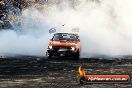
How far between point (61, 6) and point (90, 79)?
53808mm

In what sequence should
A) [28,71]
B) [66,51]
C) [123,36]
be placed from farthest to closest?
[123,36], [66,51], [28,71]

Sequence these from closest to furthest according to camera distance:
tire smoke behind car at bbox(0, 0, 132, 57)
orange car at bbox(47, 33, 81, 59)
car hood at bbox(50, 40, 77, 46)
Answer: orange car at bbox(47, 33, 81, 59), car hood at bbox(50, 40, 77, 46), tire smoke behind car at bbox(0, 0, 132, 57)

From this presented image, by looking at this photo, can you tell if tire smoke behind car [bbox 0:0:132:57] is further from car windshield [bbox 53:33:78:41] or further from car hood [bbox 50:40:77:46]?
car hood [bbox 50:40:77:46]

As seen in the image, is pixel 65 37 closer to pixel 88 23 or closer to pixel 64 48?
pixel 64 48

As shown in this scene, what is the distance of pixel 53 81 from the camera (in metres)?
15.4

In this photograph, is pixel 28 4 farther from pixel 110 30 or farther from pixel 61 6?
pixel 110 30

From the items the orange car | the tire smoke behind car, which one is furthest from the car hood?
the tire smoke behind car

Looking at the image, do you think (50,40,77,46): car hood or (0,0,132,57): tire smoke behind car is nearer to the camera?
(50,40,77,46): car hood

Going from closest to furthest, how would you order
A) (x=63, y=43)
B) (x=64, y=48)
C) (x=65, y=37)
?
(x=64, y=48) → (x=63, y=43) → (x=65, y=37)

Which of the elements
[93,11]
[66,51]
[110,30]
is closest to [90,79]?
[66,51]

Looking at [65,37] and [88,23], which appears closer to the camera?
[65,37]

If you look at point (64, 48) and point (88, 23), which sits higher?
point (88, 23)

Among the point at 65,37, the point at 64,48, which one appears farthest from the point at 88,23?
the point at 64,48

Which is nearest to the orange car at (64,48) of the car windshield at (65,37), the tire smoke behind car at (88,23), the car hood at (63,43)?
the car hood at (63,43)
